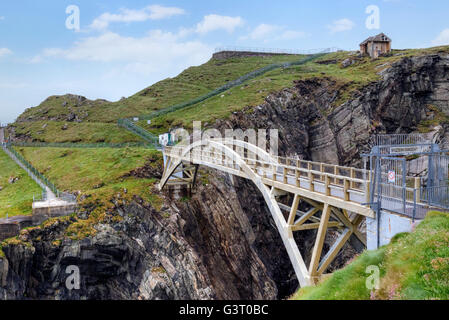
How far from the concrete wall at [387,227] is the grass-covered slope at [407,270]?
0.46 m

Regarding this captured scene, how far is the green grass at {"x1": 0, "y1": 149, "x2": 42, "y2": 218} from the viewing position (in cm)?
3532

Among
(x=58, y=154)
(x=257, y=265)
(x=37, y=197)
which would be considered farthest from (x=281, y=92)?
(x=37, y=197)

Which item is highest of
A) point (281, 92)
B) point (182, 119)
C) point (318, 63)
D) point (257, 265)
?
point (318, 63)

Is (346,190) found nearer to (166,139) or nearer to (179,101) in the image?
(166,139)

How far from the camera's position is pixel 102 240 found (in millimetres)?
31656

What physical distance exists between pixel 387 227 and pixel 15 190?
44597 mm

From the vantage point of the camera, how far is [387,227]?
11.8m

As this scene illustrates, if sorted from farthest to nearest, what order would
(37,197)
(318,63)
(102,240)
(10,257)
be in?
1. (318,63)
2. (37,197)
3. (102,240)
4. (10,257)

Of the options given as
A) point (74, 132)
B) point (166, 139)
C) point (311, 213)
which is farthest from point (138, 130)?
point (311, 213)

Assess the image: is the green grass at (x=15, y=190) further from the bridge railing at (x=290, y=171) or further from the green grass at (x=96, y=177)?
the bridge railing at (x=290, y=171)

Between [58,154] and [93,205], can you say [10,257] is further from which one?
[58,154]

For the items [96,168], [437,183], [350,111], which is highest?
[350,111]
